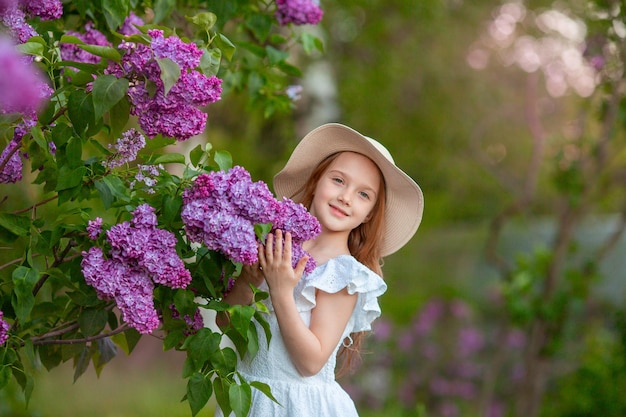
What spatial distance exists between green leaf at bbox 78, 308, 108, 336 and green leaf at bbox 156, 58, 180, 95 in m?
0.71

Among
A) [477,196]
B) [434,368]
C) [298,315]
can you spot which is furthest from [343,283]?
[477,196]

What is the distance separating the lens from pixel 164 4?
8.91 feet

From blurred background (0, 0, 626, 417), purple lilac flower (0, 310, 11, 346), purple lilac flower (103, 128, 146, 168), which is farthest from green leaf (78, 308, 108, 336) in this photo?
blurred background (0, 0, 626, 417)

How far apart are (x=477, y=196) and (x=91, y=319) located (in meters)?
8.70


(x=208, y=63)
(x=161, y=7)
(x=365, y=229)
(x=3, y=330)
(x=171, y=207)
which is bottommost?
(x=3, y=330)

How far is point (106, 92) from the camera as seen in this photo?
190cm

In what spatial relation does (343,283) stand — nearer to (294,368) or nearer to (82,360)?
(294,368)

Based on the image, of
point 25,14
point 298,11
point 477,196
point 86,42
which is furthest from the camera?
point 477,196

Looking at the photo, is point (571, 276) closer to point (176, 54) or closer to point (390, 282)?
point (390, 282)

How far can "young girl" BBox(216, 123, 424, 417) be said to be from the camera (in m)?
2.38

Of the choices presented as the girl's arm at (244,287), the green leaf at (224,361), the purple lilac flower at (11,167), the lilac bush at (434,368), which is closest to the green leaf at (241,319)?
the green leaf at (224,361)

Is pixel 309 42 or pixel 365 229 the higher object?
pixel 309 42

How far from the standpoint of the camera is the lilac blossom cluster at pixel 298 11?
9.71 ft

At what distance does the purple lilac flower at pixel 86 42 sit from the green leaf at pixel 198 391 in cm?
101
